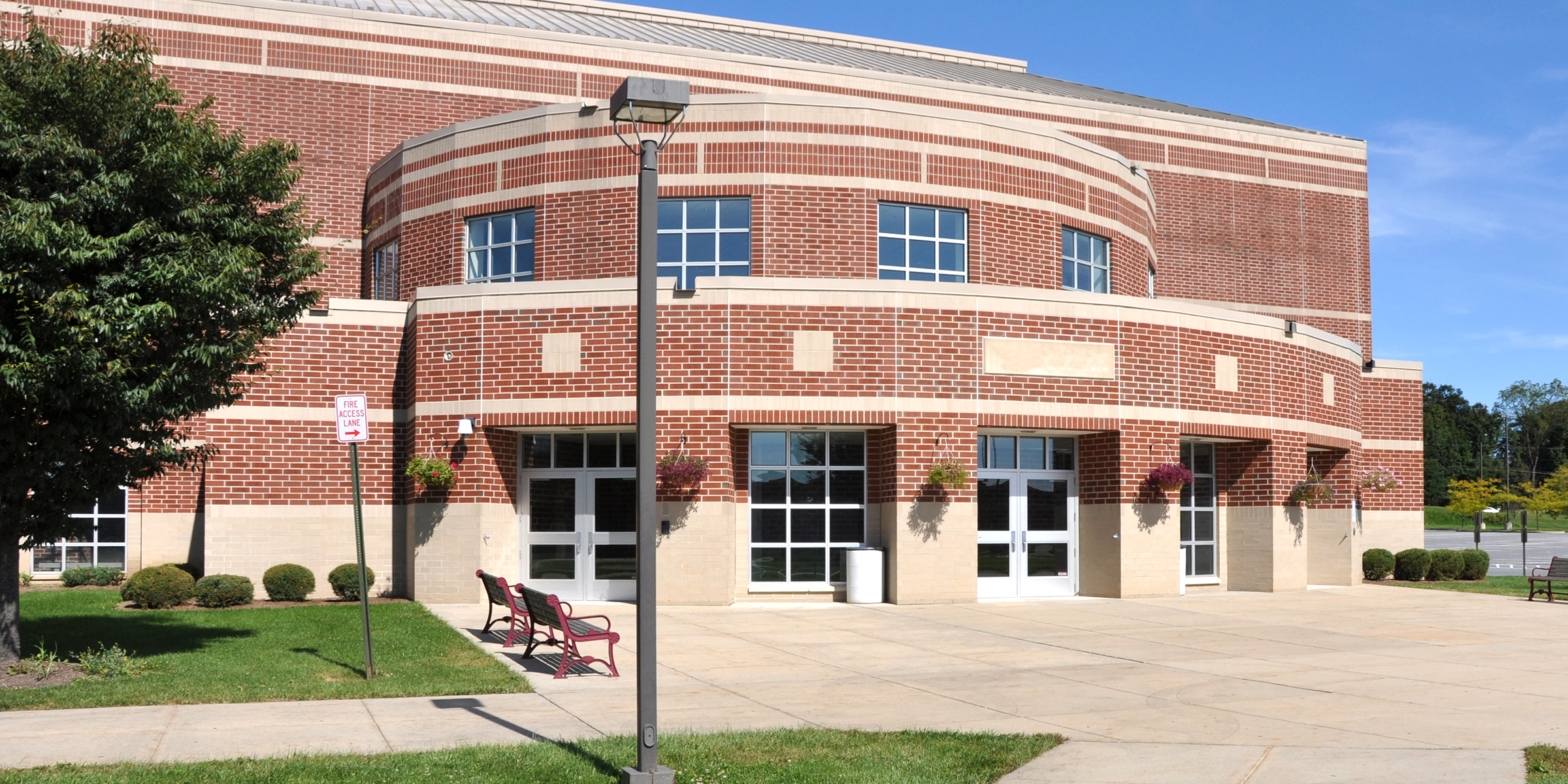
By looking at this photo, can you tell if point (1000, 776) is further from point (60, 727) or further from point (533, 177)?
point (533, 177)

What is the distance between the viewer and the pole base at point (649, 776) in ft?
26.1

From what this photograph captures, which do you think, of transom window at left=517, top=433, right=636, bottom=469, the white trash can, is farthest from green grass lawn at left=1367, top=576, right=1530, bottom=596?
transom window at left=517, top=433, right=636, bottom=469

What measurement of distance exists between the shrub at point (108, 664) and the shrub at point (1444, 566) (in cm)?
2769

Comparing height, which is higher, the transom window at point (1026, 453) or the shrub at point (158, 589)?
the transom window at point (1026, 453)

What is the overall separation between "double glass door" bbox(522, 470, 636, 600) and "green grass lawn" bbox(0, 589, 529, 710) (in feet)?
7.38

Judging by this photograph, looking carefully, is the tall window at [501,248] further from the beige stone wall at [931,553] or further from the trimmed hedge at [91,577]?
the beige stone wall at [931,553]

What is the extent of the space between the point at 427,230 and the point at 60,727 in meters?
16.5

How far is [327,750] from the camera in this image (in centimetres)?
923

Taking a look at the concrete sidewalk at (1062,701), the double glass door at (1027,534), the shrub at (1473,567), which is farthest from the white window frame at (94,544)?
the shrub at (1473,567)

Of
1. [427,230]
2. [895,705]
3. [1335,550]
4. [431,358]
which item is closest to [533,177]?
[427,230]

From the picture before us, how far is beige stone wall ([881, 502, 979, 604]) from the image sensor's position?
20.4m

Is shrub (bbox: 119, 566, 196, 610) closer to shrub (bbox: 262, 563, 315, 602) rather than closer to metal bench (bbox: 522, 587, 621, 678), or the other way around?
shrub (bbox: 262, 563, 315, 602)

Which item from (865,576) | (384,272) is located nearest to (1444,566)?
(865,576)

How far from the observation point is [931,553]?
20.5 metres
